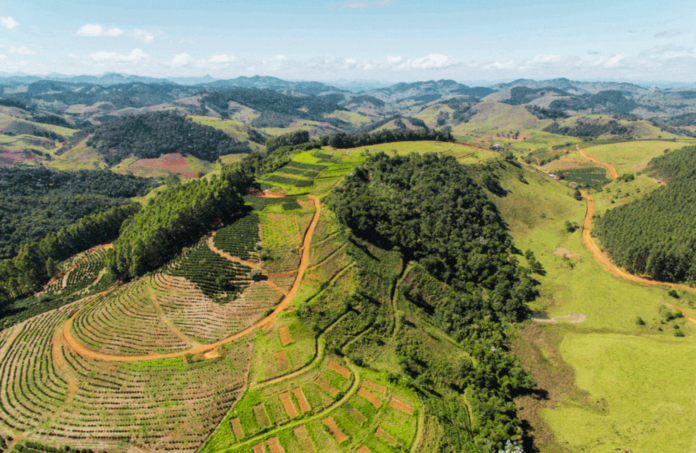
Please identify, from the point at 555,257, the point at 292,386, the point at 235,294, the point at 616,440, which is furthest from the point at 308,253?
the point at 555,257

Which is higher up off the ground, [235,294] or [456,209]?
Answer: [456,209]

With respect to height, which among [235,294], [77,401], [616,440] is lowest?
[616,440]

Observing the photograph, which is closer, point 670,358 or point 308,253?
point 670,358

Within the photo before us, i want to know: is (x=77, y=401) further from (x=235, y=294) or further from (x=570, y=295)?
(x=570, y=295)

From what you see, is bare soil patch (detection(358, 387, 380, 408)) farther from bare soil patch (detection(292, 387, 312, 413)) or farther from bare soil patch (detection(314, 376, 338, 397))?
bare soil patch (detection(292, 387, 312, 413))

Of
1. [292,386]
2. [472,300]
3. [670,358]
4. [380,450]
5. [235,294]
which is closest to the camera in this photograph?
[380,450]

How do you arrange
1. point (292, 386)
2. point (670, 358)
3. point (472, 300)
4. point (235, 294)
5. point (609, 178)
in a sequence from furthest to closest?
point (609, 178) < point (472, 300) < point (235, 294) < point (670, 358) < point (292, 386)
